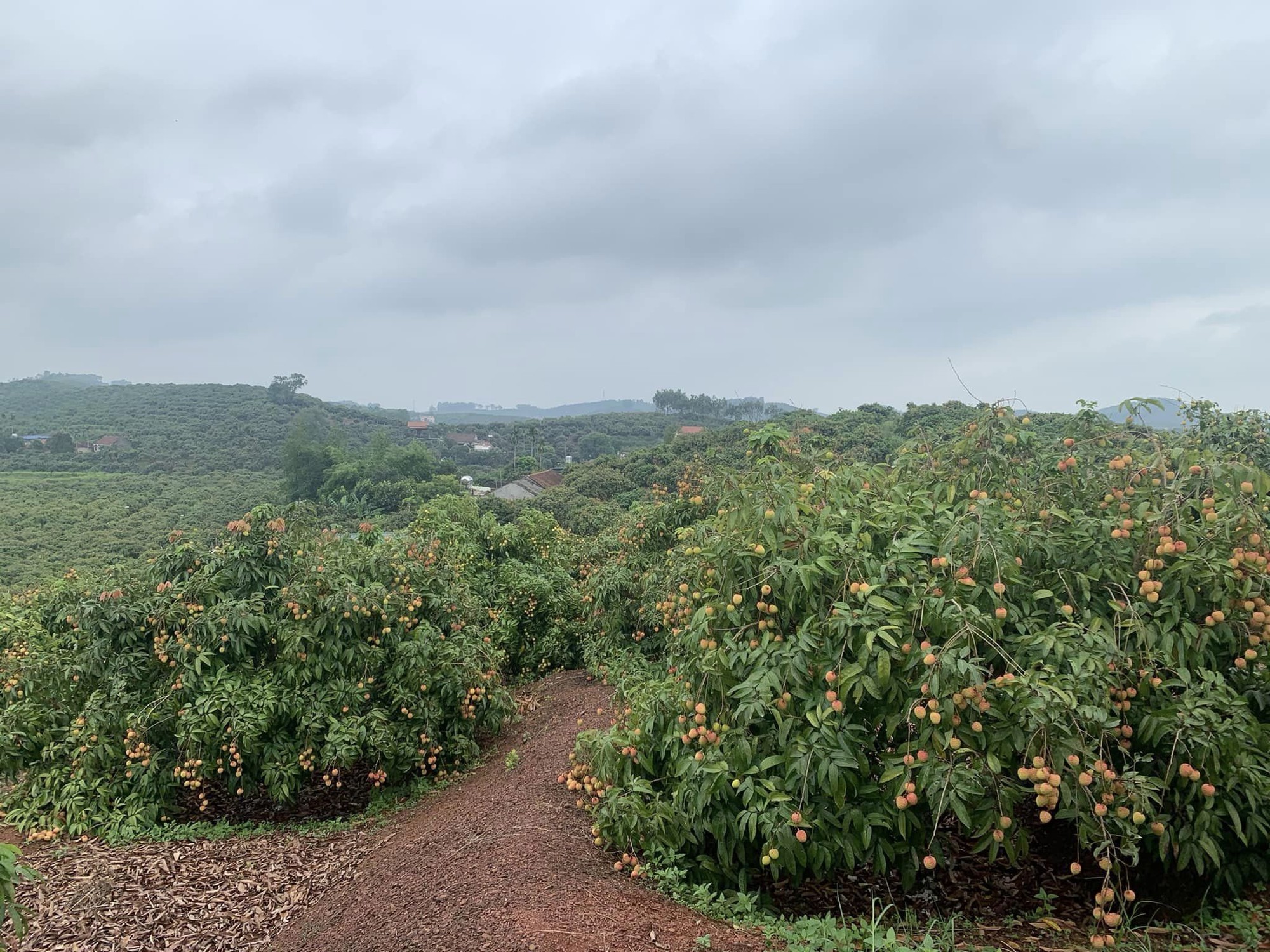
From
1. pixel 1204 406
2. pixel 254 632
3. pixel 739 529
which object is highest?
pixel 1204 406

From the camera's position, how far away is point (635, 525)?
8.56m

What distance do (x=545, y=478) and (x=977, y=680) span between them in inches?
1942

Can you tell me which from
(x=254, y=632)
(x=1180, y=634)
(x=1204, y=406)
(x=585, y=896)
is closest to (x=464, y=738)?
(x=254, y=632)

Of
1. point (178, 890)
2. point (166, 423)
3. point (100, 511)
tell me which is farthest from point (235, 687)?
point (166, 423)

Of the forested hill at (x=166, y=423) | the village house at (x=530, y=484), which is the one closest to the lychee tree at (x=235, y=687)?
the village house at (x=530, y=484)

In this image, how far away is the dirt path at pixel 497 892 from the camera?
291 cm

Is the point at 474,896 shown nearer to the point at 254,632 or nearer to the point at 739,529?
the point at 739,529

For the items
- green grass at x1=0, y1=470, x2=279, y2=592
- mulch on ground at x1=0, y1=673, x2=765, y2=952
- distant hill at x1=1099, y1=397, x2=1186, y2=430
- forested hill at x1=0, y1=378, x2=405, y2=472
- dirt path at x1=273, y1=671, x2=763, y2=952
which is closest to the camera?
dirt path at x1=273, y1=671, x2=763, y2=952

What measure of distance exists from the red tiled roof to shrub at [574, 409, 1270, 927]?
45.6 meters

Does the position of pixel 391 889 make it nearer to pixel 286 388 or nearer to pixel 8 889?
pixel 8 889

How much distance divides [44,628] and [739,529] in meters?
7.35

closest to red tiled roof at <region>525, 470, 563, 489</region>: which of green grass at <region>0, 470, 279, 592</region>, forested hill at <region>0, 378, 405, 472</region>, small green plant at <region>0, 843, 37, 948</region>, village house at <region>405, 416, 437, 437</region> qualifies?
forested hill at <region>0, 378, 405, 472</region>

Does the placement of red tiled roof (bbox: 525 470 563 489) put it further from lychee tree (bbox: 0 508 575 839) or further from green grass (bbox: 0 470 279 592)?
lychee tree (bbox: 0 508 575 839)

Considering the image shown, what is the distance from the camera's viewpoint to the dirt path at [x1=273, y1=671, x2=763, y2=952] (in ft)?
9.55
